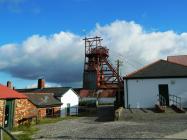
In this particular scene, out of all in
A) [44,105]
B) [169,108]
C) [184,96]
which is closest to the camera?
[169,108]

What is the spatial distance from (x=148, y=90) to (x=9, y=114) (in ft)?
47.0

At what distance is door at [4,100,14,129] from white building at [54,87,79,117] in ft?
61.6

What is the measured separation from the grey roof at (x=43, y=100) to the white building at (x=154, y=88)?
11803 millimetres

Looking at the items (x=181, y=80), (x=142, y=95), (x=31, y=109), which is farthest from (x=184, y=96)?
(x=31, y=109)

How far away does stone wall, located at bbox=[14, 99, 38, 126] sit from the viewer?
2545 cm

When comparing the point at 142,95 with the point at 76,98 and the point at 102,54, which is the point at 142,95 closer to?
the point at 76,98

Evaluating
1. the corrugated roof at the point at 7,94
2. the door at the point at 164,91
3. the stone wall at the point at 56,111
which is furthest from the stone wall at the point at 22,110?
the door at the point at 164,91

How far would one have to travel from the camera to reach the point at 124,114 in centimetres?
2598

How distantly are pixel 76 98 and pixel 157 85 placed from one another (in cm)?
2078

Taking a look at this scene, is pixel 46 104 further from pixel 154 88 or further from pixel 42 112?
pixel 154 88

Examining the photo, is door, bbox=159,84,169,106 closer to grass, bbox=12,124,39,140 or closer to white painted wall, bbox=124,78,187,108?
white painted wall, bbox=124,78,187,108

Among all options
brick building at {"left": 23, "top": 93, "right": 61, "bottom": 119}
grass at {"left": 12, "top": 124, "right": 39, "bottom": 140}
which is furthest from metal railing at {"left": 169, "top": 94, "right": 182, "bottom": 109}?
brick building at {"left": 23, "top": 93, "right": 61, "bottom": 119}

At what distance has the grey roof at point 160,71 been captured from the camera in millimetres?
31406

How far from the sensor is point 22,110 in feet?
87.9
